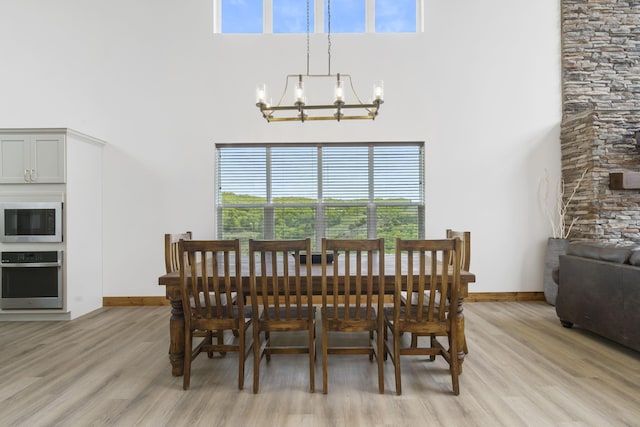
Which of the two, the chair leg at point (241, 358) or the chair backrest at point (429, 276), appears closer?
the chair backrest at point (429, 276)

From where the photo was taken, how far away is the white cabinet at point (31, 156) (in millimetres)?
3812

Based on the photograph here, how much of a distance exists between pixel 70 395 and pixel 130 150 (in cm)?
319

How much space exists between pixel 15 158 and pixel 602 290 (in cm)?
594

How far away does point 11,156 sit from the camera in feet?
12.5

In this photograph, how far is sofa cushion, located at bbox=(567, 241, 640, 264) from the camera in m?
2.90

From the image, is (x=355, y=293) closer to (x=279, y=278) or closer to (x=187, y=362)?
(x=279, y=278)

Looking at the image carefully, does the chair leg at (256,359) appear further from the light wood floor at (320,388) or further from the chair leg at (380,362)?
the chair leg at (380,362)

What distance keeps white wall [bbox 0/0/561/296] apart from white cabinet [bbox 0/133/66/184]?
745 millimetres

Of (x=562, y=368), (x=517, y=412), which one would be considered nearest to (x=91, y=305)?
(x=517, y=412)

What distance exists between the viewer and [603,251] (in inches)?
121

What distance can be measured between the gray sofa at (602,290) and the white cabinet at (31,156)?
213 inches

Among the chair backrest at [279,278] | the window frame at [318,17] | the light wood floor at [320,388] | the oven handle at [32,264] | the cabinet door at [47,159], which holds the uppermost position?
the window frame at [318,17]

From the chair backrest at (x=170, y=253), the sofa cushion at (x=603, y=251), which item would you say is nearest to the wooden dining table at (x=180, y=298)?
the chair backrest at (x=170, y=253)

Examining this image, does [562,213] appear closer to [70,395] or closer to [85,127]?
[70,395]
